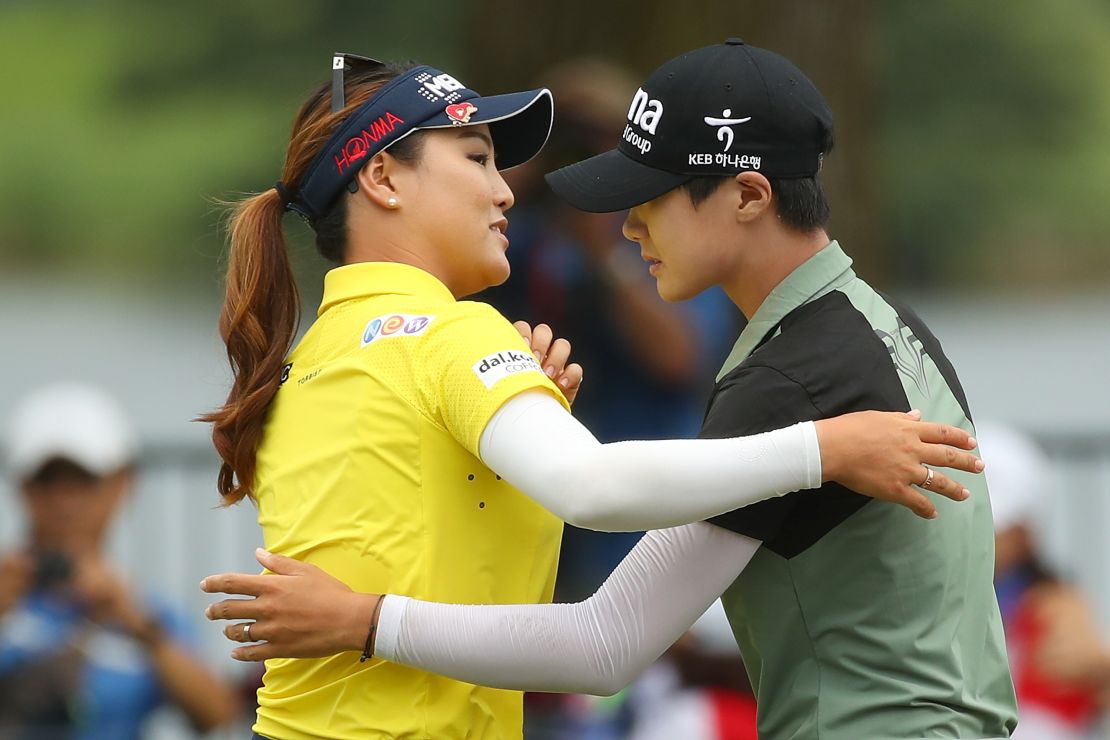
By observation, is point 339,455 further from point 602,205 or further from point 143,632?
point 143,632

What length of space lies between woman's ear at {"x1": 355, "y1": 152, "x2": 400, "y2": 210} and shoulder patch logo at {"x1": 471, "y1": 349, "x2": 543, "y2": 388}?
421 mm

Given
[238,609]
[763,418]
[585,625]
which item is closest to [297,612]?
[238,609]

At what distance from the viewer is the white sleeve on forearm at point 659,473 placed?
243 cm

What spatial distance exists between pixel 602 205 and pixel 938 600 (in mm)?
825

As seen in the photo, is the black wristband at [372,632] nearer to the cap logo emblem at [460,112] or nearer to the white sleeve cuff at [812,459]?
the white sleeve cuff at [812,459]

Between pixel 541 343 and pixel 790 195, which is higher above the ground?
pixel 790 195

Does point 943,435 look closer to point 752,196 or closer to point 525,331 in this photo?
point 752,196

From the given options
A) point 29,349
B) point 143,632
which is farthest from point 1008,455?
point 29,349

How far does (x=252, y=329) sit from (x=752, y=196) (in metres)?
0.85

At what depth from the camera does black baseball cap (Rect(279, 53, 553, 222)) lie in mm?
2834

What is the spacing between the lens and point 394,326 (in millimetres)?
2660

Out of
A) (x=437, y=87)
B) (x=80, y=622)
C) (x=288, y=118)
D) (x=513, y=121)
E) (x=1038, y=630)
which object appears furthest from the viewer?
(x=288, y=118)

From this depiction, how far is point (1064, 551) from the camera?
7055 mm

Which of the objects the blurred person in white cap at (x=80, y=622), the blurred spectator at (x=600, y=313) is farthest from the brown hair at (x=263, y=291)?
the blurred person in white cap at (x=80, y=622)
